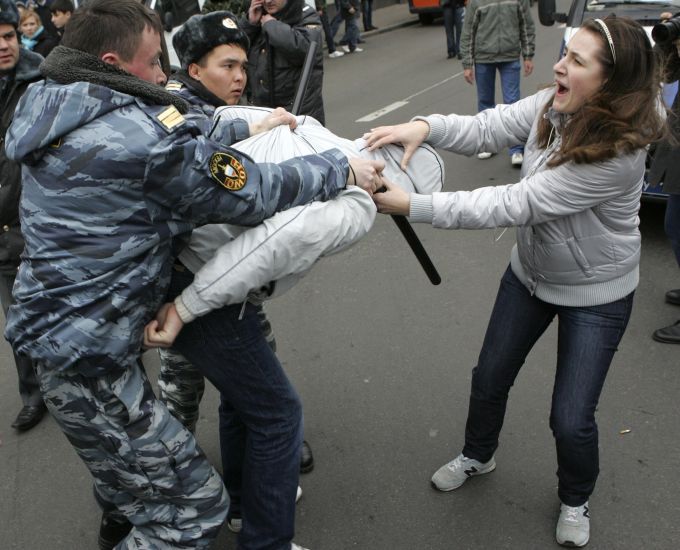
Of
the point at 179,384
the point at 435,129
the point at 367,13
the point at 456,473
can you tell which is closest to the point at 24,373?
the point at 179,384

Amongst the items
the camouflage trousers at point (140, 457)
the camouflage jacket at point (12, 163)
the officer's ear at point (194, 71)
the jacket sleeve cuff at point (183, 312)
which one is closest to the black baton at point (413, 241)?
the officer's ear at point (194, 71)

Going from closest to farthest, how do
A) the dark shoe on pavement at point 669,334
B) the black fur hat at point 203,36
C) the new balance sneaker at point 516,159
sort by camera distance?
the black fur hat at point 203,36 → the dark shoe on pavement at point 669,334 → the new balance sneaker at point 516,159

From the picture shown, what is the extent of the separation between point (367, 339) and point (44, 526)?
1876 mm

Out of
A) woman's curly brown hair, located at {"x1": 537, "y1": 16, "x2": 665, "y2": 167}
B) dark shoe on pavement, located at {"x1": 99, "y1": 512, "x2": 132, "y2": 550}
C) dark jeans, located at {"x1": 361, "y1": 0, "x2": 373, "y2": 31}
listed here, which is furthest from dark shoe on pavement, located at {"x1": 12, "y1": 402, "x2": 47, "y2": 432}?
dark jeans, located at {"x1": 361, "y1": 0, "x2": 373, "y2": 31}

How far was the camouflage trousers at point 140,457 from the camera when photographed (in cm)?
217

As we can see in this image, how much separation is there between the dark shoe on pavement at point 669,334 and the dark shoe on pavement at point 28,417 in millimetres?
3128

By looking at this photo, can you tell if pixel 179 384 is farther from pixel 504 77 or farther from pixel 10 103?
pixel 504 77

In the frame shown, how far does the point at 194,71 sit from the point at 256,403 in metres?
1.30

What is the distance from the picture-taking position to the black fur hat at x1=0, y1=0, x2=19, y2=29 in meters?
3.44

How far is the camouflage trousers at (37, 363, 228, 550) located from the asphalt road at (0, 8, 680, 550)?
58 centimetres

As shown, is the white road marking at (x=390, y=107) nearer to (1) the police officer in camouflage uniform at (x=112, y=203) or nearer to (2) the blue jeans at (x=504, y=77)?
(2) the blue jeans at (x=504, y=77)

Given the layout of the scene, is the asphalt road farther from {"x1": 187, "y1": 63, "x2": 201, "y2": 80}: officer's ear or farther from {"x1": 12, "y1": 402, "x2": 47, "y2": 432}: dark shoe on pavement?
{"x1": 187, "y1": 63, "x2": 201, "y2": 80}: officer's ear

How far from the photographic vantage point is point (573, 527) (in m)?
2.74

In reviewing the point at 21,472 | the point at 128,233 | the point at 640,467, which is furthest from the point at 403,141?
the point at 21,472
